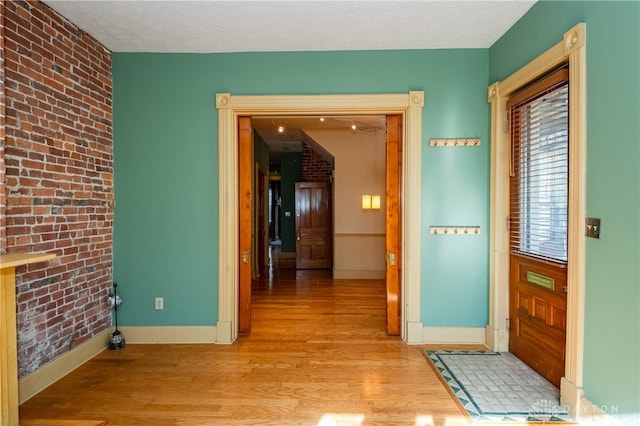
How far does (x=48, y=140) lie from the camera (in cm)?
269

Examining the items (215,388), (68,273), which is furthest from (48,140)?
(215,388)

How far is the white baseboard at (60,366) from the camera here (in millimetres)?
2477

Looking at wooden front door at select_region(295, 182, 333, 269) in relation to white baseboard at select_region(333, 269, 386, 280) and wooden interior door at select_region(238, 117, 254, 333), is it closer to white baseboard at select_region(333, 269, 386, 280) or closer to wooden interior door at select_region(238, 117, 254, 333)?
white baseboard at select_region(333, 269, 386, 280)

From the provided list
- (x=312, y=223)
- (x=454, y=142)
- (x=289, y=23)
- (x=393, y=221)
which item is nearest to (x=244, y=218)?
(x=393, y=221)

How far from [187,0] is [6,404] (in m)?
2.99

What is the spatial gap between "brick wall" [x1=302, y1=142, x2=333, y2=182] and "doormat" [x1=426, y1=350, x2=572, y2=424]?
5711mm

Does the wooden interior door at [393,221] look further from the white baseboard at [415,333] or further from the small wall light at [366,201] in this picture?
the small wall light at [366,201]

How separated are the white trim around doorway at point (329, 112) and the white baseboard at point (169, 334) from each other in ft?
0.49

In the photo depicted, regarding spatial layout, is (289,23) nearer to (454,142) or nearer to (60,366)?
(454,142)

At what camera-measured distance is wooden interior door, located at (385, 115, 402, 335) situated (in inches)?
142

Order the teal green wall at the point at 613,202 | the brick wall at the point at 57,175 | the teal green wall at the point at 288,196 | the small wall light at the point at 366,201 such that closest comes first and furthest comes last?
1. the teal green wall at the point at 613,202
2. the brick wall at the point at 57,175
3. the small wall light at the point at 366,201
4. the teal green wall at the point at 288,196

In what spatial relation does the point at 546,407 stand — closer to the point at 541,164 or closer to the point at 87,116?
the point at 541,164

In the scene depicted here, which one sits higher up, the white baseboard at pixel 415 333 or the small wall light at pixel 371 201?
the small wall light at pixel 371 201

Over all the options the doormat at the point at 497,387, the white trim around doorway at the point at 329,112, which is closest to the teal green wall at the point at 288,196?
→ the white trim around doorway at the point at 329,112
